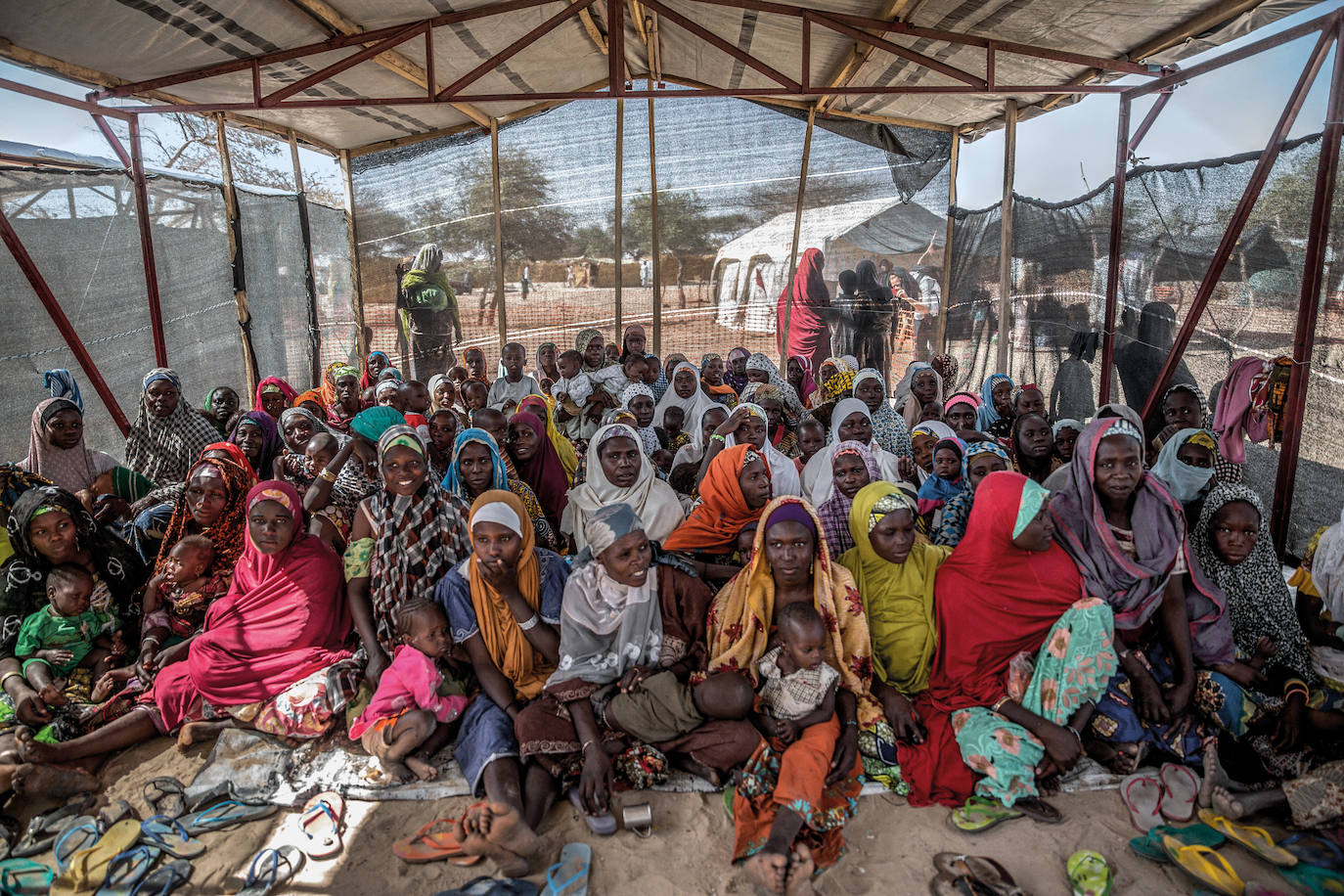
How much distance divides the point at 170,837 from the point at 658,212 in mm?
9025

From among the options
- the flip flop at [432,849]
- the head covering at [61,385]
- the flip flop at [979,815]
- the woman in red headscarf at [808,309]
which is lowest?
the flip flop at [432,849]

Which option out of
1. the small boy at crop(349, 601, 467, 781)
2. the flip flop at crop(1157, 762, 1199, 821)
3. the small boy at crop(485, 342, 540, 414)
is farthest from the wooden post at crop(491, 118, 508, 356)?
the flip flop at crop(1157, 762, 1199, 821)

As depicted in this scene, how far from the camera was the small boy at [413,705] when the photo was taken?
289 cm

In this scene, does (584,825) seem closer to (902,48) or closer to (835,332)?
(902,48)

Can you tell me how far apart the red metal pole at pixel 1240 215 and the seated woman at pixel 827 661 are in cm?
433

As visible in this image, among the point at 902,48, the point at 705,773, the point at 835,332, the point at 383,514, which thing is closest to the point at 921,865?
the point at 705,773

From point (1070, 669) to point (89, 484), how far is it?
6.00 m

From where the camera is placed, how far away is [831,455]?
178 inches

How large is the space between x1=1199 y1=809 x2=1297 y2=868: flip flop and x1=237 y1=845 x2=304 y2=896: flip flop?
11.0 feet

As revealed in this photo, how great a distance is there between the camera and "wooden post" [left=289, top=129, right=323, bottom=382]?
9.45 metres

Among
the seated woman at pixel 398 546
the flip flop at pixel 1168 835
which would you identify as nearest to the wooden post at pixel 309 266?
the seated woman at pixel 398 546

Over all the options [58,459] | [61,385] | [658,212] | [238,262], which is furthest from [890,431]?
[238,262]

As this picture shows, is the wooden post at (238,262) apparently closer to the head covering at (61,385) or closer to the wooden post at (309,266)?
the wooden post at (309,266)

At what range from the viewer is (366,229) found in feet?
34.3
